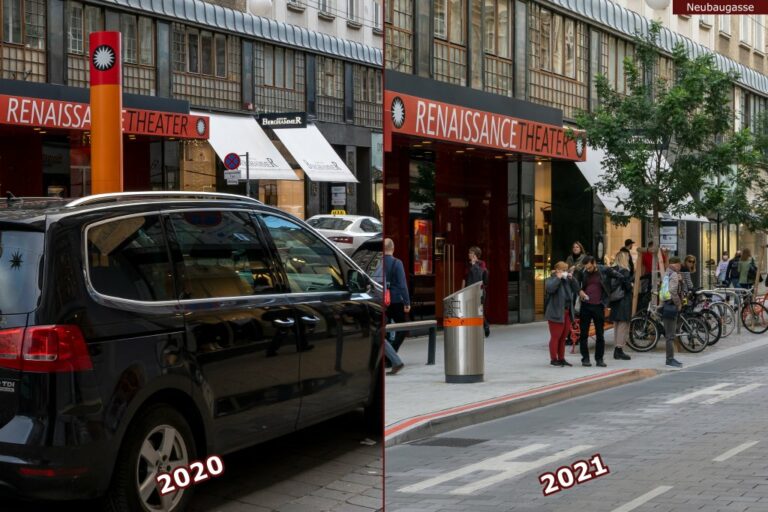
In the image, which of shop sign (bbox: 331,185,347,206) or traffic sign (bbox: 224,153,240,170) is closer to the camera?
traffic sign (bbox: 224,153,240,170)

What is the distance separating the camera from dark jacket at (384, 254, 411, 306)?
2.15 meters

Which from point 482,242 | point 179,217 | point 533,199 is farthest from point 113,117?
point 533,199

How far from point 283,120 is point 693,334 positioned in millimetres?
13254

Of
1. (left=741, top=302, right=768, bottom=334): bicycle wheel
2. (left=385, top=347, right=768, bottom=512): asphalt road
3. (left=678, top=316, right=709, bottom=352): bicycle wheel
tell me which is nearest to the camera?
(left=385, top=347, right=768, bottom=512): asphalt road

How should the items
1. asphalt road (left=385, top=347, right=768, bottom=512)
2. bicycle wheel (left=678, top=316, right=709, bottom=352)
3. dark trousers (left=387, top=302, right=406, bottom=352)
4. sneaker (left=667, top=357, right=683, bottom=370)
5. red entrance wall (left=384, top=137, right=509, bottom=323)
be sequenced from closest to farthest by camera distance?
red entrance wall (left=384, top=137, right=509, bottom=323)
dark trousers (left=387, top=302, right=406, bottom=352)
asphalt road (left=385, top=347, right=768, bottom=512)
sneaker (left=667, top=357, right=683, bottom=370)
bicycle wheel (left=678, top=316, right=709, bottom=352)

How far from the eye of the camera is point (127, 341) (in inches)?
65.3

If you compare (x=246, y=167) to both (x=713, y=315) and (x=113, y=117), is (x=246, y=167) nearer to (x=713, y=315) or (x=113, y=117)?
(x=113, y=117)

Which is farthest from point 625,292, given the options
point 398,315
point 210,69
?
point 210,69

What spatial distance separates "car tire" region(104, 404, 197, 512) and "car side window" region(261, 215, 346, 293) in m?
0.37

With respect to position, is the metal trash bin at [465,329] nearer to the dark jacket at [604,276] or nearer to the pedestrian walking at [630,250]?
the dark jacket at [604,276]

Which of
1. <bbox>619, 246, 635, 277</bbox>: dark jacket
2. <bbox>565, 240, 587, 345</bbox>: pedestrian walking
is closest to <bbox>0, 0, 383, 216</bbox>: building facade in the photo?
<bbox>565, 240, 587, 345</bbox>: pedestrian walking

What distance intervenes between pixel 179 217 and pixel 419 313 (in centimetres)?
118

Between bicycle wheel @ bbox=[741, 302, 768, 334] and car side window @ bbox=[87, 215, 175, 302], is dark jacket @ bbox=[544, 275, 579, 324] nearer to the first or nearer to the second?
car side window @ bbox=[87, 215, 175, 302]

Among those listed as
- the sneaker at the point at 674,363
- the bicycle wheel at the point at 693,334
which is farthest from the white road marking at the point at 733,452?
the bicycle wheel at the point at 693,334
